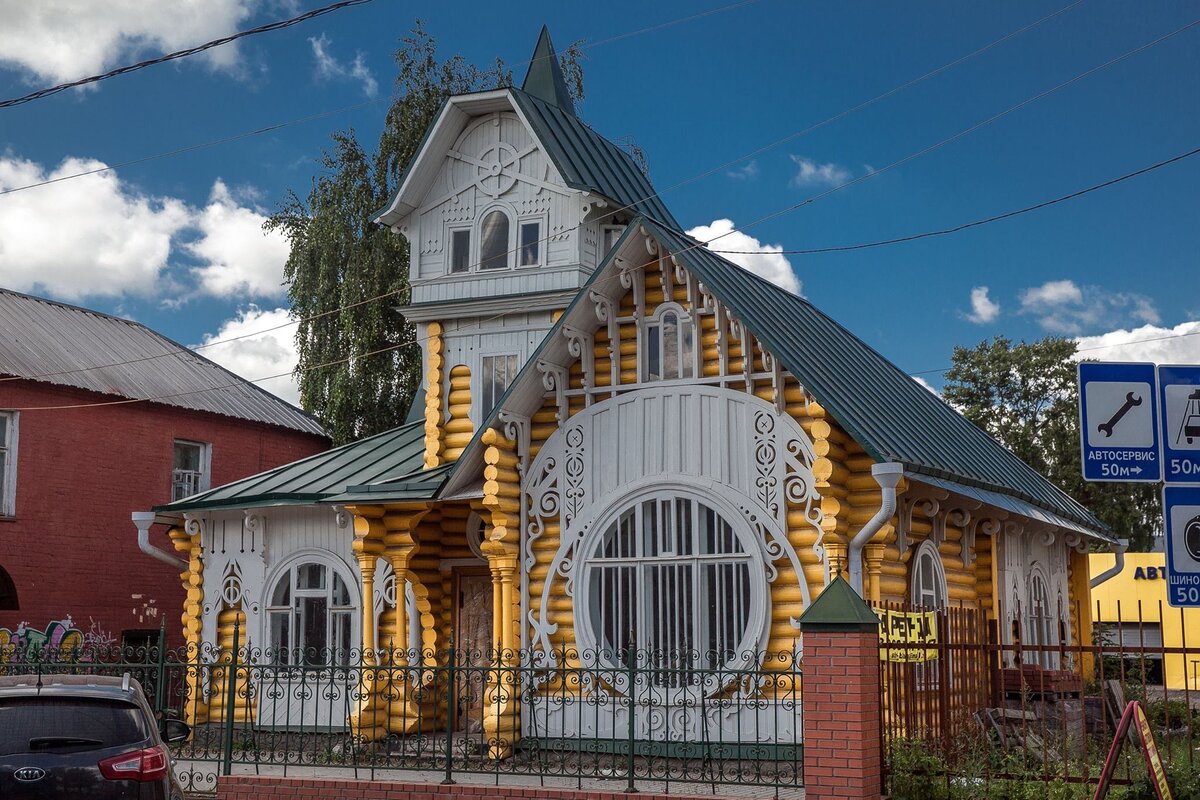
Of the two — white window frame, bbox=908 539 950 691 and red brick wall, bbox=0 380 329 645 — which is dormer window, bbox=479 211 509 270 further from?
red brick wall, bbox=0 380 329 645

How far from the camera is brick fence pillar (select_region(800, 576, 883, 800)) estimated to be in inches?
440

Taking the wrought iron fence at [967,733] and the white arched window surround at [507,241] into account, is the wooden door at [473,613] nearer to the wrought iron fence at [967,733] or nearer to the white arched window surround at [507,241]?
the white arched window surround at [507,241]

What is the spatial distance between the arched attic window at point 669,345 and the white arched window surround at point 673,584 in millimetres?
1421

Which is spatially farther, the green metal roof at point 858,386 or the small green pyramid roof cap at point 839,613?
the green metal roof at point 858,386

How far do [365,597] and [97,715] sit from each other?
8.86 metres

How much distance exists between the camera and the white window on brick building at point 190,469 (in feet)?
93.0

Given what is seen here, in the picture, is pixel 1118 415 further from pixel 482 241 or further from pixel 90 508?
pixel 90 508

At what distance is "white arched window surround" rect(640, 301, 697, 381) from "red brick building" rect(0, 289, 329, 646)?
1313cm

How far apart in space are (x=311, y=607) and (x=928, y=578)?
8.87m

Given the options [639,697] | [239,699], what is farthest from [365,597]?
[639,697]

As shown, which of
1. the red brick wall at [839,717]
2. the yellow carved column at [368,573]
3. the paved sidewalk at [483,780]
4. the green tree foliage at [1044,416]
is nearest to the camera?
the red brick wall at [839,717]

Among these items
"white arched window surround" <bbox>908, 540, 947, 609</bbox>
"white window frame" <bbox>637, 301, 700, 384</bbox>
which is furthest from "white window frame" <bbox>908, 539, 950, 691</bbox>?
"white window frame" <bbox>637, 301, 700, 384</bbox>

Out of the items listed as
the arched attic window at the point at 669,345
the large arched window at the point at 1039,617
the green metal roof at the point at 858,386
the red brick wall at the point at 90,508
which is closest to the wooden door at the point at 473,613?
the arched attic window at the point at 669,345

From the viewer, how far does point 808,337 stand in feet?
57.8
